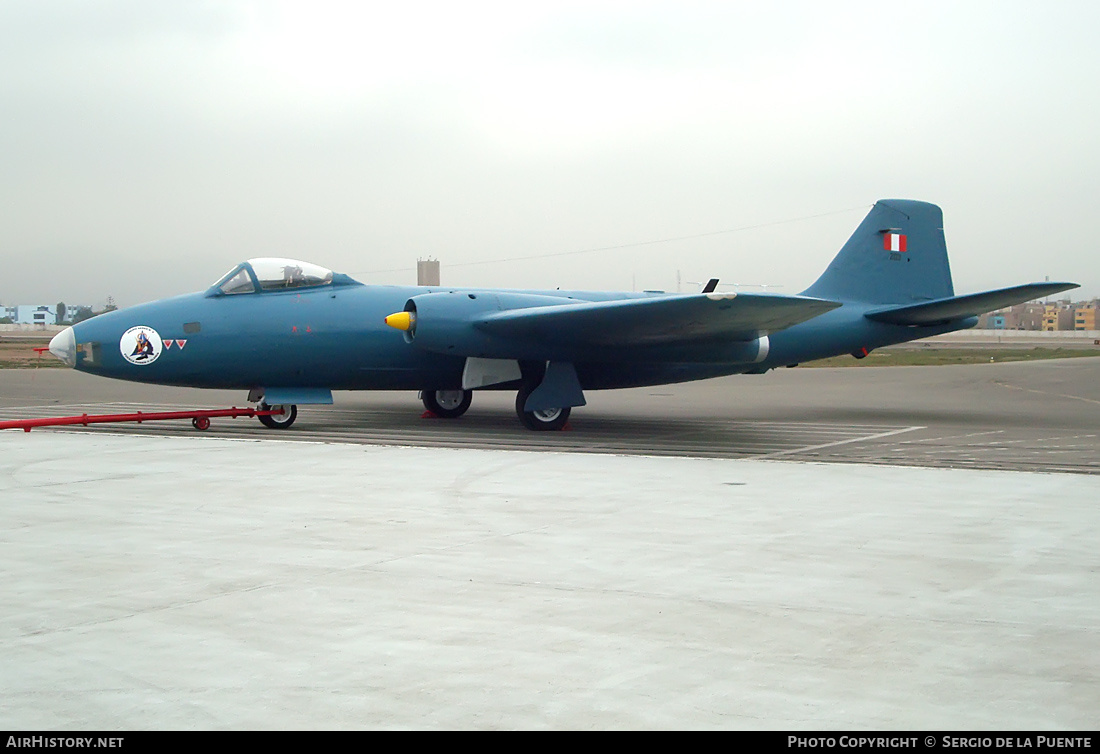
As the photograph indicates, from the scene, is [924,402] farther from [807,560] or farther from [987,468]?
[807,560]

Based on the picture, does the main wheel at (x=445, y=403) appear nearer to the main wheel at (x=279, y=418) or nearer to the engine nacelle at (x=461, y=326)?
the engine nacelle at (x=461, y=326)

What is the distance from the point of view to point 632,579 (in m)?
6.28

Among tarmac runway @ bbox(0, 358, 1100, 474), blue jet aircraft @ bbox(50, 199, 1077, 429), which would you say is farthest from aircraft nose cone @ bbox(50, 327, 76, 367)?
tarmac runway @ bbox(0, 358, 1100, 474)

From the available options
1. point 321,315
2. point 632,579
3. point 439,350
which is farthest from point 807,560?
point 321,315

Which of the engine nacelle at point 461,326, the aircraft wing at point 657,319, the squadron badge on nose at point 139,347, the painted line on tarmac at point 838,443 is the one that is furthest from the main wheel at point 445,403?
the painted line on tarmac at point 838,443

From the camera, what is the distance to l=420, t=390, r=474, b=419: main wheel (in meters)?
19.5

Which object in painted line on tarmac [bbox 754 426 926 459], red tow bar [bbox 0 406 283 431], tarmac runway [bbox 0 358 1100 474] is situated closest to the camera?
painted line on tarmac [bbox 754 426 926 459]

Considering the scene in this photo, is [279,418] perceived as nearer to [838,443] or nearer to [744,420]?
[744,420]

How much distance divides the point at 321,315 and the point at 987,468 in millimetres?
10658

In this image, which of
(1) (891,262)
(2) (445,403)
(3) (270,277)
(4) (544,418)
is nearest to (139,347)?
(3) (270,277)

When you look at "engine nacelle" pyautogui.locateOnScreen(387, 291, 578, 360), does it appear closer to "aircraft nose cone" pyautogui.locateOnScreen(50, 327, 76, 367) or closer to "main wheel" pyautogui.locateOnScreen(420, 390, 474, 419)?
"main wheel" pyautogui.locateOnScreen(420, 390, 474, 419)

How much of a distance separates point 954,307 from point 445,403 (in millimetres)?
10160

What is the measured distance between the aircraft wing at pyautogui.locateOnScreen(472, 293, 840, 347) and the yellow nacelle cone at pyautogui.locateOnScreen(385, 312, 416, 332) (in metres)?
1.03
